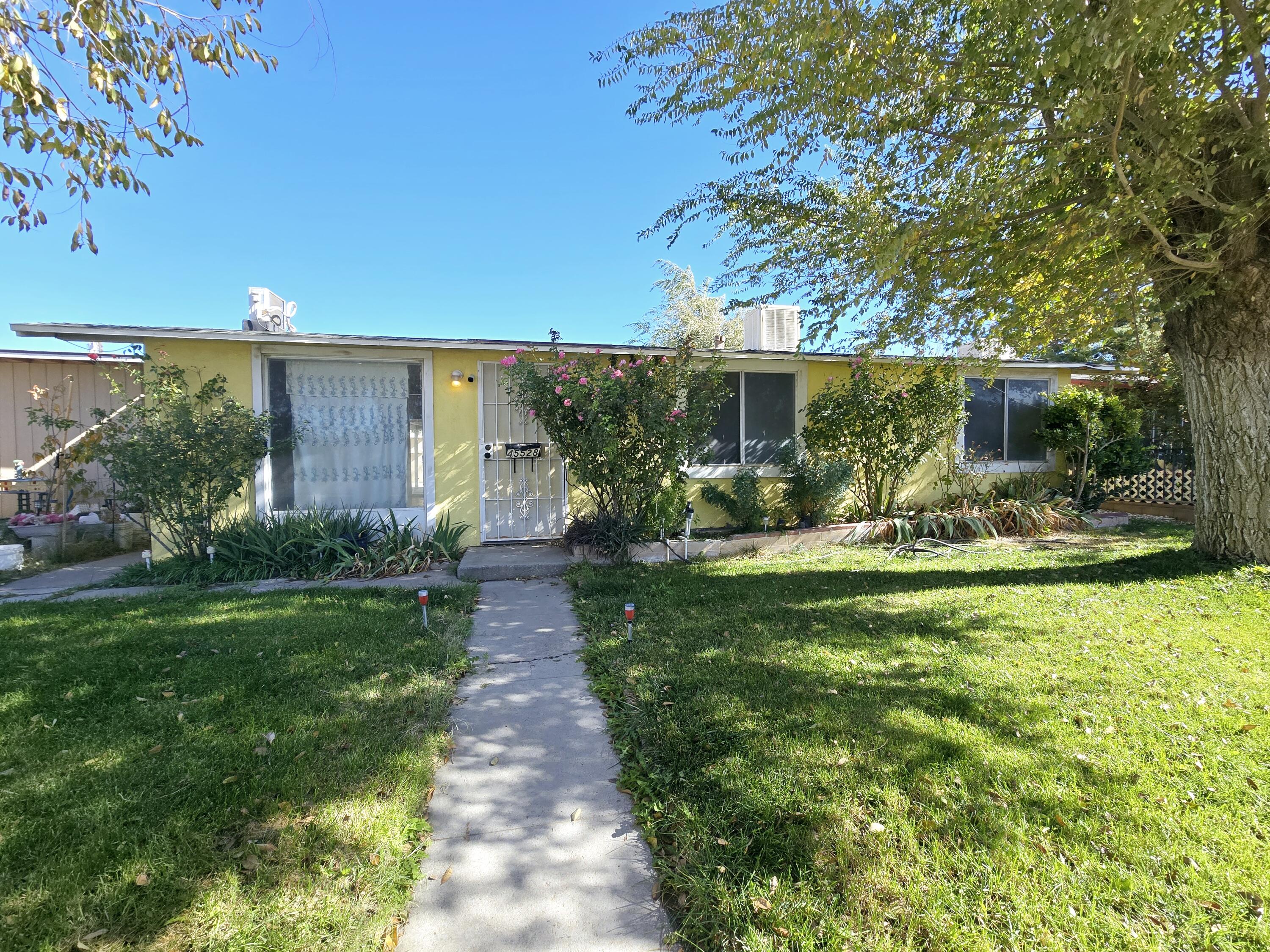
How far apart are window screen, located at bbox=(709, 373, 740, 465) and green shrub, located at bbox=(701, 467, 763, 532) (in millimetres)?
432

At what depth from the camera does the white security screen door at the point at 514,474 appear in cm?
769

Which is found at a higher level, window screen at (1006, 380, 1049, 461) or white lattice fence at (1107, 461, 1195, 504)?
window screen at (1006, 380, 1049, 461)

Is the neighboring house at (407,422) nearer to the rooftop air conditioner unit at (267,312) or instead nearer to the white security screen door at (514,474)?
the white security screen door at (514,474)

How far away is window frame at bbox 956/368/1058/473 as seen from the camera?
9.58m

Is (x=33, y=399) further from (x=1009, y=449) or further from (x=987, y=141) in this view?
Result: (x=1009, y=449)

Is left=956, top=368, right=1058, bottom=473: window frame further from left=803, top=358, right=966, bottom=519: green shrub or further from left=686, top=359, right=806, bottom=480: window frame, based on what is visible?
left=686, top=359, right=806, bottom=480: window frame

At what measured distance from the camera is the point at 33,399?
28.7 ft

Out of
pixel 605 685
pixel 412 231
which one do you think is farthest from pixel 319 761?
pixel 412 231

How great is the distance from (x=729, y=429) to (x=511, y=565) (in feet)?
12.6

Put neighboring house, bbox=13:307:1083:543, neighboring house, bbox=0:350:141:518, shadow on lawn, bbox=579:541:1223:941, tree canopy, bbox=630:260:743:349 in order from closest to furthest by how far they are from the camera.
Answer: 1. shadow on lawn, bbox=579:541:1223:941
2. neighboring house, bbox=13:307:1083:543
3. neighboring house, bbox=0:350:141:518
4. tree canopy, bbox=630:260:743:349

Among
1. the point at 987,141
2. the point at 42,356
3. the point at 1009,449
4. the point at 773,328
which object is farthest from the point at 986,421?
the point at 42,356

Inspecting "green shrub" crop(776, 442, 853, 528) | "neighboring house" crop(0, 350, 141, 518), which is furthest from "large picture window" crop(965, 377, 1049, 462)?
"neighboring house" crop(0, 350, 141, 518)

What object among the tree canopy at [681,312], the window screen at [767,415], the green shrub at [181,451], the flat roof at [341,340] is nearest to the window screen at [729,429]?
the window screen at [767,415]

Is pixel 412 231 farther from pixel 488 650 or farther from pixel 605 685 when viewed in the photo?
pixel 605 685
